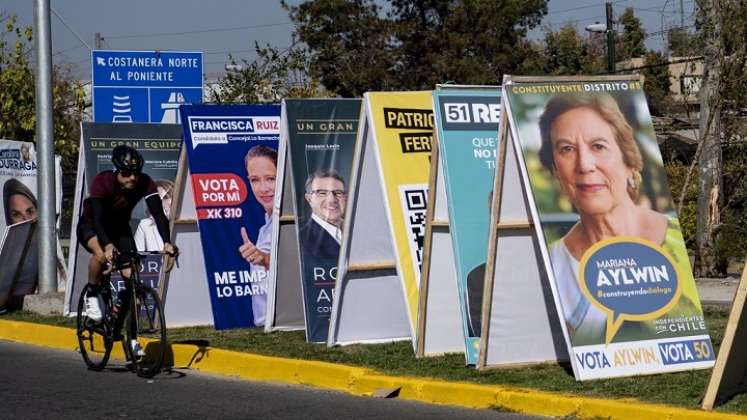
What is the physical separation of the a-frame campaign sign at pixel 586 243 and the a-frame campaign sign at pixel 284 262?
11.0 feet

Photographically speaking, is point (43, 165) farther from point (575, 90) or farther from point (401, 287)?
point (575, 90)

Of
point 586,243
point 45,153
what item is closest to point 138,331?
point 586,243

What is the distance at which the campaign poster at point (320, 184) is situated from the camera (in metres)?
12.8

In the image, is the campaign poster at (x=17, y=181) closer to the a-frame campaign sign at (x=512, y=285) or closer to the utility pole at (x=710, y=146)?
the a-frame campaign sign at (x=512, y=285)

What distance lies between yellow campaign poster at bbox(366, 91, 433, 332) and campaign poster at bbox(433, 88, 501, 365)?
0.97 m

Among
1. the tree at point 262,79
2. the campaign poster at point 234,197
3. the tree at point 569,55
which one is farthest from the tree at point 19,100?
the tree at point 569,55

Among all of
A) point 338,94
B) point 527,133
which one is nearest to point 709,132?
point 527,133

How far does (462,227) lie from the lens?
10758mm

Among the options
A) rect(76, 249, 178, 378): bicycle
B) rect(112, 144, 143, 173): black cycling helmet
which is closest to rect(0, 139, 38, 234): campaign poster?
rect(76, 249, 178, 378): bicycle

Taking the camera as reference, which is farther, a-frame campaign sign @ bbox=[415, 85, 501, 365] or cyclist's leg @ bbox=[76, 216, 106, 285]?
cyclist's leg @ bbox=[76, 216, 106, 285]

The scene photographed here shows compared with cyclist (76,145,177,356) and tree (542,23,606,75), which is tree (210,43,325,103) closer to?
cyclist (76,145,177,356)

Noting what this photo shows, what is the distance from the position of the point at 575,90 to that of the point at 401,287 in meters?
2.64

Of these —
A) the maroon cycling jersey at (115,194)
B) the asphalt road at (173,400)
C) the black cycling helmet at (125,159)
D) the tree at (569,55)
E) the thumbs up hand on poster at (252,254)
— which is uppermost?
the tree at (569,55)

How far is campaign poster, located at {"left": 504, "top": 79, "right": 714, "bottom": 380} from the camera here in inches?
377
